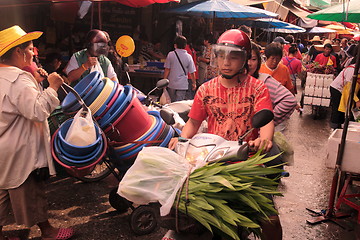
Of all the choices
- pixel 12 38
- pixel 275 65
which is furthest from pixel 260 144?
pixel 275 65

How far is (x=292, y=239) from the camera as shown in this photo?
4.46 metres

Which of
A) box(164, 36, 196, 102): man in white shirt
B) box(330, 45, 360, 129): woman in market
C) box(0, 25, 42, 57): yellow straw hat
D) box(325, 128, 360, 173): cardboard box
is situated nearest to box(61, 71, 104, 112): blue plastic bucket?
box(0, 25, 42, 57): yellow straw hat

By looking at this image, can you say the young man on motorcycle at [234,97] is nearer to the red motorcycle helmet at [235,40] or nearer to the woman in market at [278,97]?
the red motorcycle helmet at [235,40]

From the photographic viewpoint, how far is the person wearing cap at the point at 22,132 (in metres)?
3.46

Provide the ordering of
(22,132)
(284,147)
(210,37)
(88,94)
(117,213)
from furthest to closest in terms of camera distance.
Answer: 1. (210,37)
2. (284,147)
3. (117,213)
4. (88,94)
5. (22,132)

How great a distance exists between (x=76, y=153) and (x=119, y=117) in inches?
23.9

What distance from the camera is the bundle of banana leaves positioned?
207 cm

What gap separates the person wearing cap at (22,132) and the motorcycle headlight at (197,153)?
1683 mm

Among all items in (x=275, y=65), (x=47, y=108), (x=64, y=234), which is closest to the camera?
(x=47, y=108)

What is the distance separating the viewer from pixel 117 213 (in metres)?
4.80

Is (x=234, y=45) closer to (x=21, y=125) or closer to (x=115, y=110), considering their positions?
(x=115, y=110)

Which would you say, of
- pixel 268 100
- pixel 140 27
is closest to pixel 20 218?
pixel 268 100

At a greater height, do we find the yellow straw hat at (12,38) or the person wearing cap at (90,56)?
the yellow straw hat at (12,38)

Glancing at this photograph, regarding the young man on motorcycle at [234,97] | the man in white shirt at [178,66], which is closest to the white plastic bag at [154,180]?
the young man on motorcycle at [234,97]
